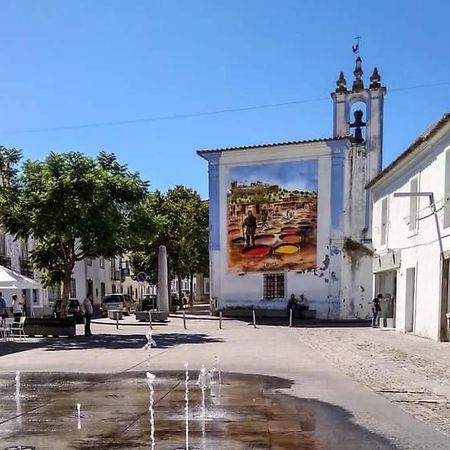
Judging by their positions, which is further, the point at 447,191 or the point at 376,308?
the point at 376,308

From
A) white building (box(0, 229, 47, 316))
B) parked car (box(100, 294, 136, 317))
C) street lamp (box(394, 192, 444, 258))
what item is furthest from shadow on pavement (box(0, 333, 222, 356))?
parked car (box(100, 294, 136, 317))

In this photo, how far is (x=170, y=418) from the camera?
6641 millimetres

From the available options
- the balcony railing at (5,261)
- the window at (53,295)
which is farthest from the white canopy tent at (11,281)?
the window at (53,295)

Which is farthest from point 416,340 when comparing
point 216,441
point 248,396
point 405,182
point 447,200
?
point 216,441

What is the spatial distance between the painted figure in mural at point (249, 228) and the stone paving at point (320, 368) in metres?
10.4

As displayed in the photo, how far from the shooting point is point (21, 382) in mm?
9602

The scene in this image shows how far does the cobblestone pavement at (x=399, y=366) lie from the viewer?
779 centimetres

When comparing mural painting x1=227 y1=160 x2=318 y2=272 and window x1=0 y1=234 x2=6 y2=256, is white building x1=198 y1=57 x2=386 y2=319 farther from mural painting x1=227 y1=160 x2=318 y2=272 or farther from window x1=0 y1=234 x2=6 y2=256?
window x1=0 y1=234 x2=6 y2=256

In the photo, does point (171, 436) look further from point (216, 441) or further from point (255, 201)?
point (255, 201)

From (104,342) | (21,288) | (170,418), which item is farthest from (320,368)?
(21,288)

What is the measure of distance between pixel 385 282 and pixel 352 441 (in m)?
20.7

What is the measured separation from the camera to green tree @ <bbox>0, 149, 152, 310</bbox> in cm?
1742

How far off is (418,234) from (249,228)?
12.4 metres

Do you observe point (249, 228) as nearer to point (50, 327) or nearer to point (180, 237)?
point (180, 237)
